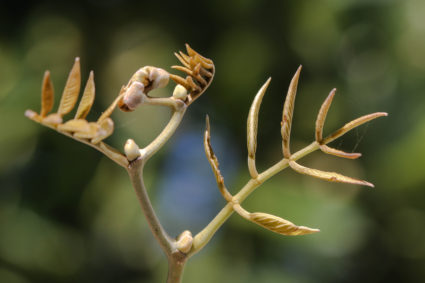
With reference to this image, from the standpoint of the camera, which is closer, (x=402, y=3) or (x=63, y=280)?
(x=402, y=3)

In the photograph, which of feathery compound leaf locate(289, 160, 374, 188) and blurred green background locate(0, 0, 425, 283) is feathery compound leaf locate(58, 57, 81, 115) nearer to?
feathery compound leaf locate(289, 160, 374, 188)

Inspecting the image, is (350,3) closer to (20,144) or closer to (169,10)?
(169,10)

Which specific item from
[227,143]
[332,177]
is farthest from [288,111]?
[227,143]

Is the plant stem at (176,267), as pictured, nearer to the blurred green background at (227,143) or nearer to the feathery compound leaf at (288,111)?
the feathery compound leaf at (288,111)

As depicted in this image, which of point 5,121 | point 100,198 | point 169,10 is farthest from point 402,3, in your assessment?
point 5,121

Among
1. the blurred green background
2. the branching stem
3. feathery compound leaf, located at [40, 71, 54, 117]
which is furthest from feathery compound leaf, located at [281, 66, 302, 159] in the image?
the blurred green background

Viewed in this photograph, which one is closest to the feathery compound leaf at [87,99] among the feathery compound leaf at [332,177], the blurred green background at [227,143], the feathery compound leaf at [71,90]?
the feathery compound leaf at [71,90]

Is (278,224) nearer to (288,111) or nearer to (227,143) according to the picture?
(288,111)

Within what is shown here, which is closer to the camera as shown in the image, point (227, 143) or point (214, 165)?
point (214, 165)

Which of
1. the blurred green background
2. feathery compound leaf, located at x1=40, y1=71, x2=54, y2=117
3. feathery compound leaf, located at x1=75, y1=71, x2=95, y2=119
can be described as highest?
feathery compound leaf, located at x1=40, y1=71, x2=54, y2=117
